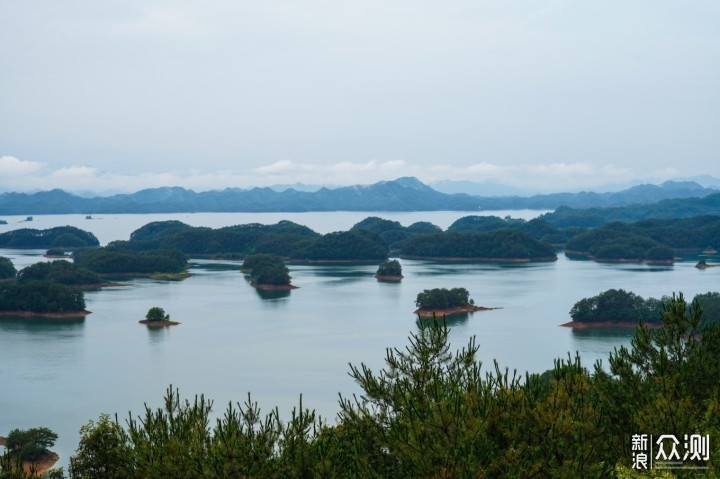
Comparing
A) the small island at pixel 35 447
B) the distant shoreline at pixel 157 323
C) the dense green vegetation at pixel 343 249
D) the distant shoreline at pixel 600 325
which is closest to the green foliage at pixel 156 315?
the distant shoreline at pixel 157 323

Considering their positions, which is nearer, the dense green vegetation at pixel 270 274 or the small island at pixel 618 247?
the dense green vegetation at pixel 270 274

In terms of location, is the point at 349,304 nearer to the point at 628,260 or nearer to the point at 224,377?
the point at 224,377

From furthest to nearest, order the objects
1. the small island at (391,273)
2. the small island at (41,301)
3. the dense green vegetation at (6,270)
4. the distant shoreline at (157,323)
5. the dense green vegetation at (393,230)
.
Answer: the dense green vegetation at (393,230) < the small island at (391,273) < the dense green vegetation at (6,270) < the small island at (41,301) < the distant shoreline at (157,323)

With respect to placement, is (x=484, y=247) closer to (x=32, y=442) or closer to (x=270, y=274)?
(x=270, y=274)

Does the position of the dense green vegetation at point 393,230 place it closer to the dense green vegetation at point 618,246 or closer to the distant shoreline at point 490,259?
the distant shoreline at point 490,259

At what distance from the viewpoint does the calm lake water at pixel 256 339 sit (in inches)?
1571

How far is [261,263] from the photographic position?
322 ft

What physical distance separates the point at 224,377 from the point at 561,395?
33055 mm

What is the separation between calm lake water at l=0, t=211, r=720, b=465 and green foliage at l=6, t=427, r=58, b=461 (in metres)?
0.82

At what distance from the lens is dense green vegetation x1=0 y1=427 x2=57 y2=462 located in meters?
28.8

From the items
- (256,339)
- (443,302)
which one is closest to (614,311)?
(443,302)

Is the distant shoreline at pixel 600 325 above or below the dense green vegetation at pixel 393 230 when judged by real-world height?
below

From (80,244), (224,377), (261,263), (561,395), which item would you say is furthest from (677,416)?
(80,244)
